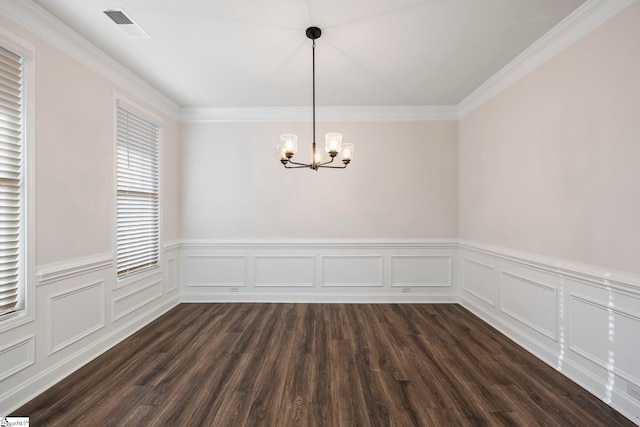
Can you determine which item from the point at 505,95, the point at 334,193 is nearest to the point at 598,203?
the point at 505,95

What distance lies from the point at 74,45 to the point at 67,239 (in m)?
1.79

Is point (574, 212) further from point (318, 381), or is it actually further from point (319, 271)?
point (319, 271)

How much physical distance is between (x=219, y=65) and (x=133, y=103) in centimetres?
124

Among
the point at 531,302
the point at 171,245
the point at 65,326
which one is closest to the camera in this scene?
the point at 65,326

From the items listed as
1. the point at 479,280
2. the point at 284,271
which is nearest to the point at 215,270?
the point at 284,271

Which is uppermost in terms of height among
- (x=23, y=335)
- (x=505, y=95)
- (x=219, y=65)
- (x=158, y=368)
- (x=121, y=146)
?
(x=219, y=65)

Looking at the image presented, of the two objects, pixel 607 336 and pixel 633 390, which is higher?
pixel 607 336

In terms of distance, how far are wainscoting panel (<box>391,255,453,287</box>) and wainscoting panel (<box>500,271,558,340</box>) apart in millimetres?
1132

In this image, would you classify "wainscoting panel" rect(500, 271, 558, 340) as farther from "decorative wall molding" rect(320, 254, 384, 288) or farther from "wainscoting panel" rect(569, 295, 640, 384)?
"decorative wall molding" rect(320, 254, 384, 288)

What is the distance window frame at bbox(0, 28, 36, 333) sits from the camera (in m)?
2.24

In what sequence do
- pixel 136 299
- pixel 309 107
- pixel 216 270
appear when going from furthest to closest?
1. pixel 216 270
2. pixel 309 107
3. pixel 136 299

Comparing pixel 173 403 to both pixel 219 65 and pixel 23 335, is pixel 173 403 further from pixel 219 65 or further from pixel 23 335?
pixel 219 65

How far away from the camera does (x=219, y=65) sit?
3.24 m

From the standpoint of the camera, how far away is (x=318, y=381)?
2486 mm
